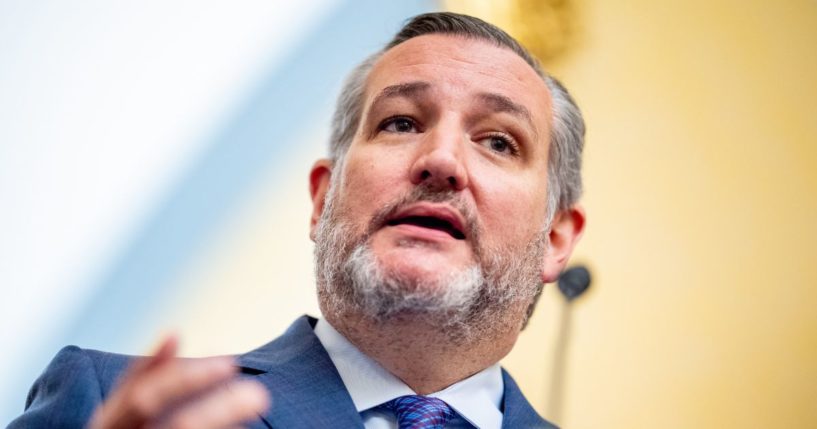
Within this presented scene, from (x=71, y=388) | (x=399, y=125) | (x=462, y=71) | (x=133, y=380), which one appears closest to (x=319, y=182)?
(x=399, y=125)

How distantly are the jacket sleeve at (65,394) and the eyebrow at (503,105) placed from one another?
0.67m

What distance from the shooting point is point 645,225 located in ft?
5.40

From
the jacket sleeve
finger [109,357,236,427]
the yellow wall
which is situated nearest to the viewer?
finger [109,357,236,427]

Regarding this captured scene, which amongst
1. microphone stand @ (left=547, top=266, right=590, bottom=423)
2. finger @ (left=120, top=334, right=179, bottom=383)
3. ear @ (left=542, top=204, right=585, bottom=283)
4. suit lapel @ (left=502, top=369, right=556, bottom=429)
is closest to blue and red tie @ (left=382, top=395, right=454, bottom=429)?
suit lapel @ (left=502, top=369, right=556, bottom=429)

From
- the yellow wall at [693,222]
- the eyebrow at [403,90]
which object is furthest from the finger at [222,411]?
the yellow wall at [693,222]

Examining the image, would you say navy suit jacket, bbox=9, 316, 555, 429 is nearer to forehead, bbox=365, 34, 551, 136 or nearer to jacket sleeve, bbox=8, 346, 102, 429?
jacket sleeve, bbox=8, 346, 102, 429

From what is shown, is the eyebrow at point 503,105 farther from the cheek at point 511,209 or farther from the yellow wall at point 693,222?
the yellow wall at point 693,222

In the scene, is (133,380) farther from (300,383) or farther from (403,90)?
(403,90)

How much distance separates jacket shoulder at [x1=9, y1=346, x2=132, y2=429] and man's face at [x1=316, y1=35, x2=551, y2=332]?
361mm

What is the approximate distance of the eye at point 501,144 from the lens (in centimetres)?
120

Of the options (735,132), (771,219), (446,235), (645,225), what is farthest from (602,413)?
(446,235)

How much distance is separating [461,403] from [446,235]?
25cm

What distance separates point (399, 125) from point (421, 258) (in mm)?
271

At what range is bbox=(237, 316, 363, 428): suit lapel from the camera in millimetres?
966
